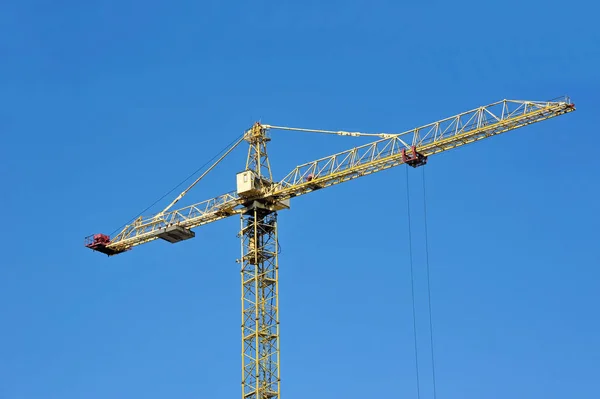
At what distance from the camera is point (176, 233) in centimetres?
16100

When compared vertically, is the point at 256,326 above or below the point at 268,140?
below

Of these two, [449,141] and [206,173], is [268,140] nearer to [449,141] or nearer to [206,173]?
[206,173]

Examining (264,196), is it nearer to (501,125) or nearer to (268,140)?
(268,140)

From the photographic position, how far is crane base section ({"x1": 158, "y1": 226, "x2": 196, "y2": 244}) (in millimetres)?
160500

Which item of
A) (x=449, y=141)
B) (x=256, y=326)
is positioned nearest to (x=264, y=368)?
(x=256, y=326)

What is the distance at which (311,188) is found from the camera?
15312cm

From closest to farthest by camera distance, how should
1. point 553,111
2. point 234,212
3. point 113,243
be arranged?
1. point 553,111
2. point 234,212
3. point 113,243

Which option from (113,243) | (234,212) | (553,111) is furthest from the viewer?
(113,243)

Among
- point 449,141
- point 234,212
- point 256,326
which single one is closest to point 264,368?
point 256,326

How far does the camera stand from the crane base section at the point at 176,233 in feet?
527

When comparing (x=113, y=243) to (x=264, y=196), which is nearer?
(x=264, y=196)

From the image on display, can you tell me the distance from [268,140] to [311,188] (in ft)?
33.7

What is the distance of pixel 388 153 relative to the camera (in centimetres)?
14962

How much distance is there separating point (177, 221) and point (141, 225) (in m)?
5.56
